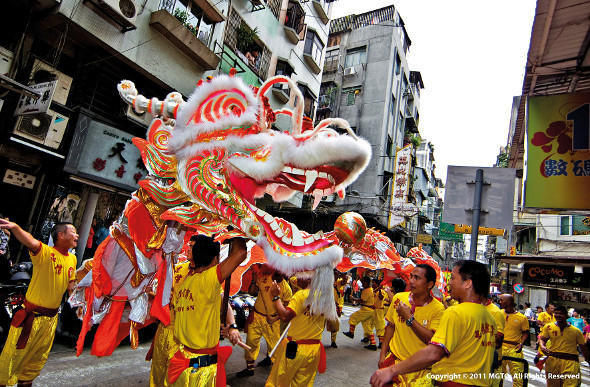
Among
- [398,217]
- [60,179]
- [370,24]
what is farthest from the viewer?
[370,24]

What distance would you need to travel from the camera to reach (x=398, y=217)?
19.6 m

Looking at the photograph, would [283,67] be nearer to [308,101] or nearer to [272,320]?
[308,101]

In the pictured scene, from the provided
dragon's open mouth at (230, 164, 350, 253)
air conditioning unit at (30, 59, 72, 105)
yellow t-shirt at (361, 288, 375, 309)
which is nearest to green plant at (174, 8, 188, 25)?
air conditioning unit at (30, 59, 72, 105)

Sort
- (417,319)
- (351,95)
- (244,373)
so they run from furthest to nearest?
1. (351,95)
2. (244,373)
3. (417,319)

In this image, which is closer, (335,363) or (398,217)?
(335,363)

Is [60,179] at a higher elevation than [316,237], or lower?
higher

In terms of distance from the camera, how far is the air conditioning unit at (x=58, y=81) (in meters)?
7.52

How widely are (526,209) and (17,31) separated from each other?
373 inches

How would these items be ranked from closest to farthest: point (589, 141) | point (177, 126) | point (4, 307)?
point (177, 126) < point (589, 141) < point (4, 307)

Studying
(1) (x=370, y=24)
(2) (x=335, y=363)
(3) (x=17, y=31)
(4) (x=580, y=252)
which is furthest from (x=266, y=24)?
(4) (x=580, y=252)

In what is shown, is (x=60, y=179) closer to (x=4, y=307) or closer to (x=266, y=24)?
(x=4, y=307)

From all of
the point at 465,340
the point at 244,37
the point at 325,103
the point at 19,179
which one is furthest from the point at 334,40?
the point at 465,340

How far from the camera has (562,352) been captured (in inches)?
223

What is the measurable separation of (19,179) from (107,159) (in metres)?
1.75
